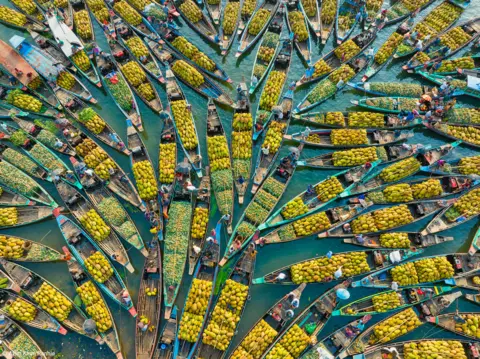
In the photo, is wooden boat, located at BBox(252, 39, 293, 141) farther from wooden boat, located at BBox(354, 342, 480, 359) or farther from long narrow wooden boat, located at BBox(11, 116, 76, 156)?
wooden boat, located at BBox(354, 342, 480, 359)

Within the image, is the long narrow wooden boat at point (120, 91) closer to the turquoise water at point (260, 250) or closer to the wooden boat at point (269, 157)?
the turquoise water at point (260, 250)

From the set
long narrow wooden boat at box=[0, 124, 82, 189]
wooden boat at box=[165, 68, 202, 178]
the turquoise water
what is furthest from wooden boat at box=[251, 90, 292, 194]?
long narrow wooden boat at box=[0, 124, 82, 189]

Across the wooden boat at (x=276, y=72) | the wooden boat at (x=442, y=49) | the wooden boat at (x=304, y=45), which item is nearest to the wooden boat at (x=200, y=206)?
the wooden boat at (x=276, y=72)

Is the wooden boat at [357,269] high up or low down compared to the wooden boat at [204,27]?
down

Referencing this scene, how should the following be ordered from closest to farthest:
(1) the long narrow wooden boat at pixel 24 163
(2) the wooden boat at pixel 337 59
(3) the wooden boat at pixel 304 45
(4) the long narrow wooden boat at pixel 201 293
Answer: (4) the long narrow wooden boat at pixel 201 293
(1) the long narrow wooden boat at pixel 24 163
(2) the wooden boat at pixel 337 59
(3) the wooden boat at pixel 304 45

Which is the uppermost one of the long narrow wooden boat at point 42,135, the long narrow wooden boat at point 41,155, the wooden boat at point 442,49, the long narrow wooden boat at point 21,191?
the wooden boat at point 442,49

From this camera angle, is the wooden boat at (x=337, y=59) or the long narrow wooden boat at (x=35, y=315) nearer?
the long narrow wooden boat at (x=35, y=315)

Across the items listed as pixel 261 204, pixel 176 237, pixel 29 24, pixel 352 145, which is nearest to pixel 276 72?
pixel 352 145
